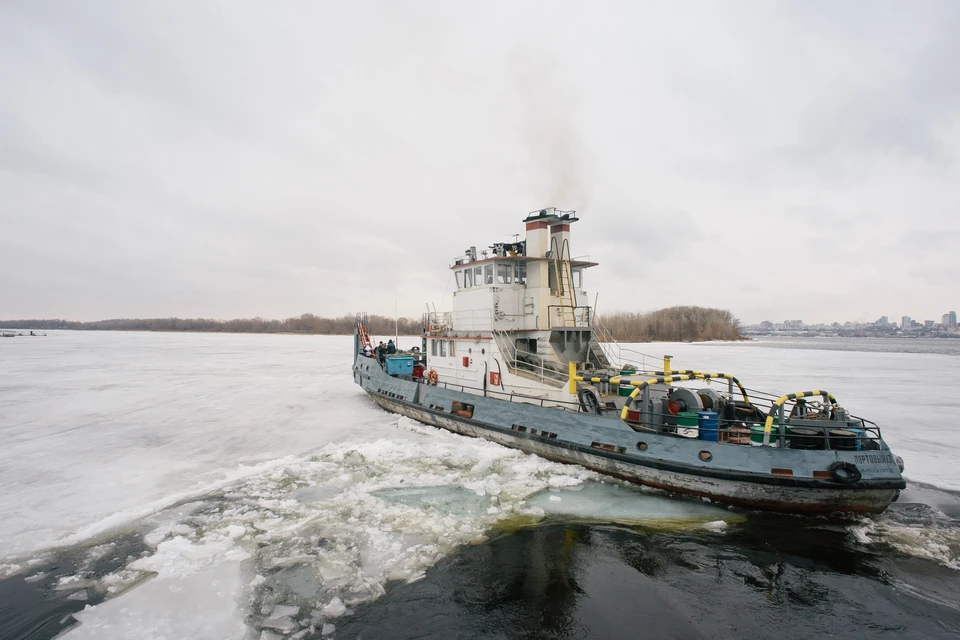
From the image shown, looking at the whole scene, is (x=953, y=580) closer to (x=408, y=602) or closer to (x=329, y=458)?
(x=408, y=602)

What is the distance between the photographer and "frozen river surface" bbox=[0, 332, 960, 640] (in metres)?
5.64

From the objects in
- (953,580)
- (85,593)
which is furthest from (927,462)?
(85,593)

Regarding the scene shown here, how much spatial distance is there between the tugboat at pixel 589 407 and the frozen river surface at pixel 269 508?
0.56 m

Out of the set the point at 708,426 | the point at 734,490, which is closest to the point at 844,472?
the point at 734,490

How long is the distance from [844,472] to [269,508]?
9.58 m

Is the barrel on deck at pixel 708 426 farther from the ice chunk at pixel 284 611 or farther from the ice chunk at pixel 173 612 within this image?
the ice chunk at pixel 173 612

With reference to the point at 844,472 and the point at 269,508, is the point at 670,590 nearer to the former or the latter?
the point at 844,472

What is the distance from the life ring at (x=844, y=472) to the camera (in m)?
7.64

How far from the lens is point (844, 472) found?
774 centimetres

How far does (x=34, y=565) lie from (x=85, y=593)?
1.35 meters

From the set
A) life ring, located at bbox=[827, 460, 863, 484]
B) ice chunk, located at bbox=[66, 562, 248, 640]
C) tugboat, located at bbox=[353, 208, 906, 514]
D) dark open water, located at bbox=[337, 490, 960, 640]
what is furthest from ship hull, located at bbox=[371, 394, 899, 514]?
ice chunk, located at bbox=[66, 562, 248, 640]

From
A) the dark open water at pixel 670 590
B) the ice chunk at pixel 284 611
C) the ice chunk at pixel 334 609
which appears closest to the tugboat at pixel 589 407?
the dark open water at pixel 670 590

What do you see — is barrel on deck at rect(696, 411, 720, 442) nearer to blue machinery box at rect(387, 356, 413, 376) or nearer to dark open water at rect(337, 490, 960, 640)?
dark open water at rect(337, 490, 960, 640)

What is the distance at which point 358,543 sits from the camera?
6.96 meters
